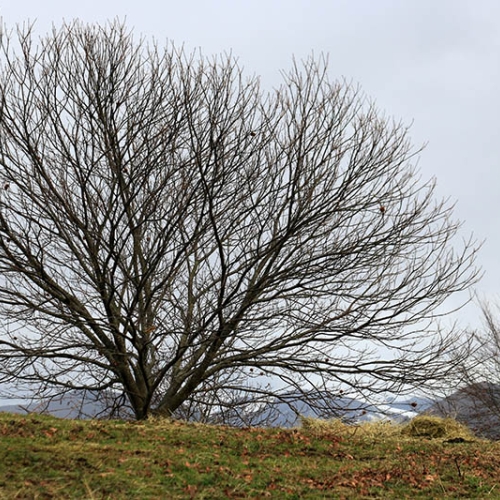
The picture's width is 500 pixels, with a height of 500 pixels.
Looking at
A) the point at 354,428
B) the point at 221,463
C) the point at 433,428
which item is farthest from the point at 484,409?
the point at 221,463

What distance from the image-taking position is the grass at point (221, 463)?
509 centimetres

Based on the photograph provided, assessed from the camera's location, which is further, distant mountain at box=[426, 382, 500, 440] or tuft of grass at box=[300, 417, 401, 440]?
distant mountain at box=[426, 382, 500, 440]

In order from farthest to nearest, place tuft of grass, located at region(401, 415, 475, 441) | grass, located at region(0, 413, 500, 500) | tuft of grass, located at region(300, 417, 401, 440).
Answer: tuft of grass, located at region(401, 415, 475, 441) < tuft of grass, located at region(300, 417, 401, 440) < grass, located at region(0, 413, 500, 500)

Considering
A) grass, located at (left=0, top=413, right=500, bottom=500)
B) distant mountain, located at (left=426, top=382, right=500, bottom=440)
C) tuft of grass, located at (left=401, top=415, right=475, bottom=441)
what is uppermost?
distant mountain, located at (left=426, top=382, right=500, bottom=440)

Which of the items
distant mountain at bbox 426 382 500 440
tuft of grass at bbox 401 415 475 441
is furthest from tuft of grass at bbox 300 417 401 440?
distant mountain at bbox 426 382 500 440

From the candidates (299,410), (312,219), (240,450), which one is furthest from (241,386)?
(240,450)

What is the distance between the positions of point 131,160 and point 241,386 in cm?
459

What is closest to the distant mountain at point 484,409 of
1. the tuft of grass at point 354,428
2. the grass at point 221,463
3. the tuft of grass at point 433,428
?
the tuft of grass at point 433,428

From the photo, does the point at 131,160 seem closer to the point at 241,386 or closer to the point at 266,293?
the point at 266,293

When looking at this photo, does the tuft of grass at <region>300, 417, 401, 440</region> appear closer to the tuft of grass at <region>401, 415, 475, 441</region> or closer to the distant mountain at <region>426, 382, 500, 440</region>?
the tuft of grass at <region>401, 415, 475, 441</region>

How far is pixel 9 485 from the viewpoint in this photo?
480 centimetres

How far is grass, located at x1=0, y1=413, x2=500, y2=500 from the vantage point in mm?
5090

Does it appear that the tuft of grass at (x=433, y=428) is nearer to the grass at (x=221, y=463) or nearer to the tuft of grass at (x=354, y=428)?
the tuft of grass at (x=354, y=428)

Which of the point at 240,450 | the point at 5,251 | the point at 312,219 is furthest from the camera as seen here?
the point at 312,219
